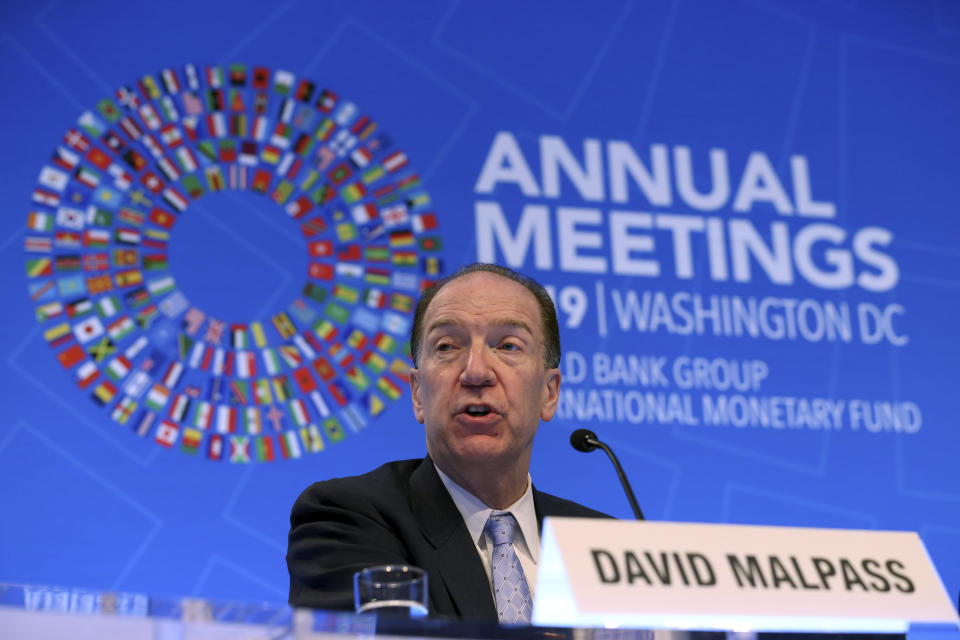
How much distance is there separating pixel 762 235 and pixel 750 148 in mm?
306

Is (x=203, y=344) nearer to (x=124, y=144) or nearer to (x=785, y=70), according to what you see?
(x=124, y=144)

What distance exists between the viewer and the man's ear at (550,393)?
2.16 m

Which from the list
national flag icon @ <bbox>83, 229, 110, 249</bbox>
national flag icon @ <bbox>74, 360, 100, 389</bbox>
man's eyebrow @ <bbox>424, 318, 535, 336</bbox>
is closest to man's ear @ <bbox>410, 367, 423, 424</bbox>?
man's eyebrow @ <bbox>424, 318, 535, 336</bbox>

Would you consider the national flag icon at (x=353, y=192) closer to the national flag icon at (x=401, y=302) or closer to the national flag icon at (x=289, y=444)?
the national flag icon at (x=401, y=302)

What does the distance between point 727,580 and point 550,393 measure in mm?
1162

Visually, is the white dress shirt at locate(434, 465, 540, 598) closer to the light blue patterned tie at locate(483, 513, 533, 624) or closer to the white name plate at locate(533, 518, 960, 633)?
the light blue patterned tie at locate(483, 513, 533, 624)

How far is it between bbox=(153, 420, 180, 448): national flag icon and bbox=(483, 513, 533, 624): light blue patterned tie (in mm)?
1225

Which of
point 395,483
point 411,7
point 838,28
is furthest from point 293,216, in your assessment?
point 838,28

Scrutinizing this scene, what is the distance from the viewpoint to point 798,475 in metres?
3.35

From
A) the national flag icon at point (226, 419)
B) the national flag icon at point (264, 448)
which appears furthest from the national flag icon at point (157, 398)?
the national flag icon at point (264, 448)

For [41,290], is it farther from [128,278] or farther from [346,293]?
[346,293]

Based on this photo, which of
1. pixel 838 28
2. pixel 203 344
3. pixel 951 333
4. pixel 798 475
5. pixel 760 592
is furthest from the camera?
pixel 838 28

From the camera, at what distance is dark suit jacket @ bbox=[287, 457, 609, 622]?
5.26 ft

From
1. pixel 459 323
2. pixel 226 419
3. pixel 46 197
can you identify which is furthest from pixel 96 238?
pixel 459 323
